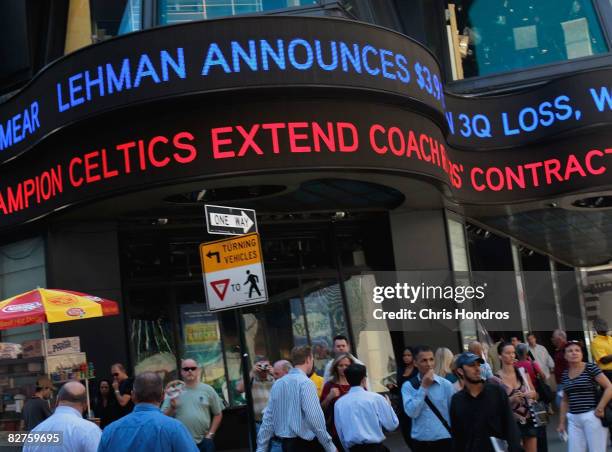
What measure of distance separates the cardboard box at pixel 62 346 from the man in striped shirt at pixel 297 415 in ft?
18.4

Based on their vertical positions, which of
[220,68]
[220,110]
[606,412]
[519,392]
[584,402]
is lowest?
[606,412]

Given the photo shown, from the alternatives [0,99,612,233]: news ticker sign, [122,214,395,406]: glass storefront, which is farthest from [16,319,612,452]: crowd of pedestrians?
[122,214,395,406]: glass storefront

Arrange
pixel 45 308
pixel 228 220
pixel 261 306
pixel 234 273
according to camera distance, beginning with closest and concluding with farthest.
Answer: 1. pixel 234 273
2. pixel 228 220
3. pixel 45 308
4. pixel 261 306

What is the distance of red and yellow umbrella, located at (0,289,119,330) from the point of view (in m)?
11.6

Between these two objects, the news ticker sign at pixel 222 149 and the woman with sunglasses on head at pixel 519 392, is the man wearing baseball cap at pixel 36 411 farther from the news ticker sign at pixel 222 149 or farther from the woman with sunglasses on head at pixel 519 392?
the woman with sunglasses on head at pixel 519 392

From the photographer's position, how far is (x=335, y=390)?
909cm

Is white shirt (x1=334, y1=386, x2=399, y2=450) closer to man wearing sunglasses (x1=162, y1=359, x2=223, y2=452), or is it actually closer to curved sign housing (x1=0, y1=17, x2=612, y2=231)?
man wearing sunglasses (x1=162, y1=359, x2=223, y2=452)

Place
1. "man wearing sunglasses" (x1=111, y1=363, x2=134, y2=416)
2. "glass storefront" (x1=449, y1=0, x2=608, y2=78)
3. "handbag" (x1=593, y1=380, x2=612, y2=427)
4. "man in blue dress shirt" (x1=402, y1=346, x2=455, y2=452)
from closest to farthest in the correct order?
"man in blue dress shirt" (x1=402, y1=346, x2=455, y2=452)
"handbag" (x1=593, y1=380, x2=612, y2=427)
"man wearing sunglasses" (x1=111, y1=363, x2=134, y2=416)
"glass storefront" (x1=449, y1=0, x2=608, y2=78)

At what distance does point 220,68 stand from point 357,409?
6958 millimetres

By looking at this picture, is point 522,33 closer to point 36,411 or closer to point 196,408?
point 196,408

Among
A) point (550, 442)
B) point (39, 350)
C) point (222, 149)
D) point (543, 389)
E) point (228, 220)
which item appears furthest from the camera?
point (550, 442)

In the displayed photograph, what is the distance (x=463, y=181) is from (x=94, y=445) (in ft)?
43.1

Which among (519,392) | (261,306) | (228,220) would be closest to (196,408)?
(228,220)

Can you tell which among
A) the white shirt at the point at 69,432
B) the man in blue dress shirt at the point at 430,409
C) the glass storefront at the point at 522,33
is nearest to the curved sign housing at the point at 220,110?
the man in blue dress shirt at the point at 430,409
